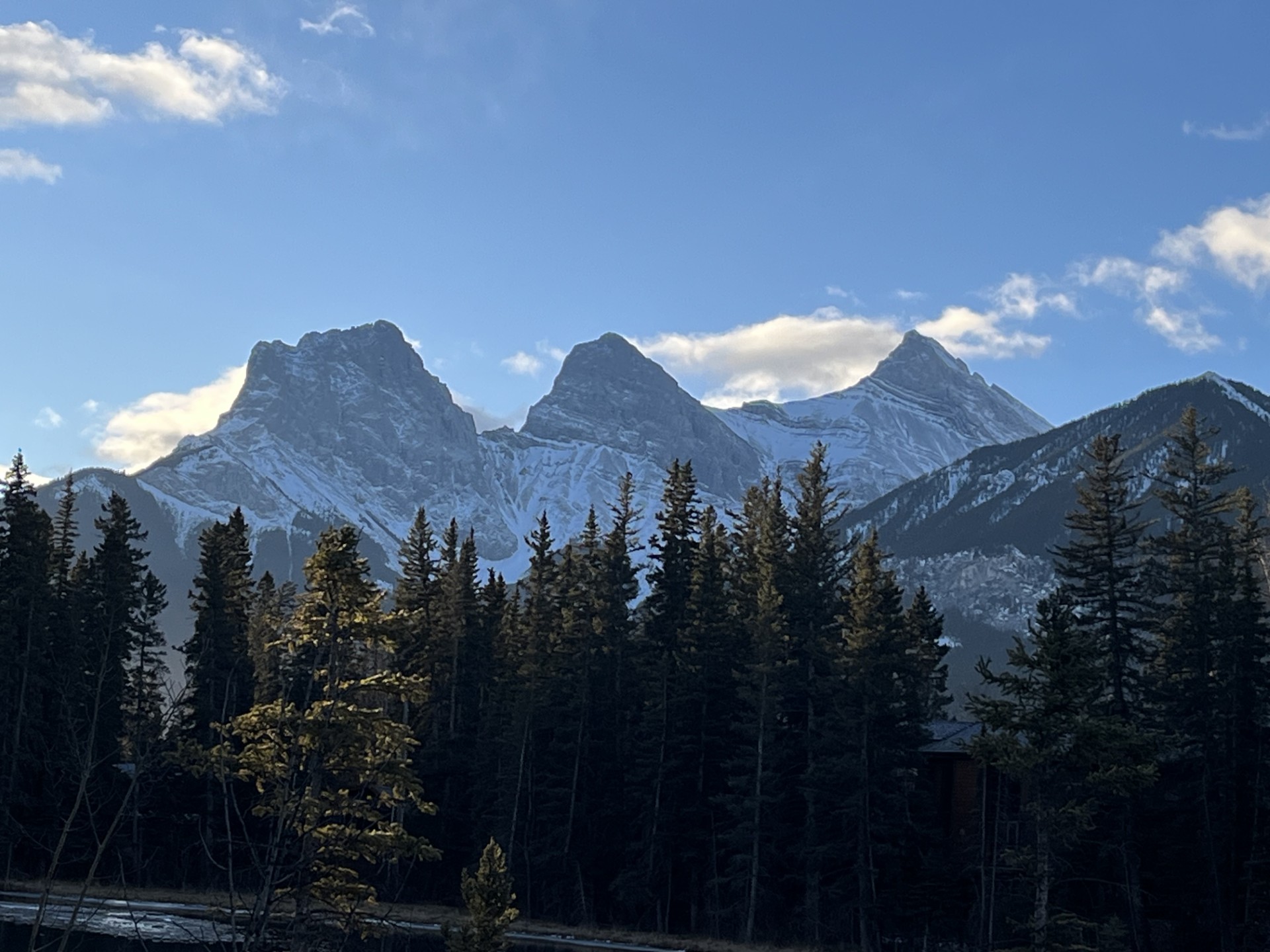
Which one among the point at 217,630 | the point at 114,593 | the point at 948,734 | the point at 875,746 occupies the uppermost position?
the point at 114,593

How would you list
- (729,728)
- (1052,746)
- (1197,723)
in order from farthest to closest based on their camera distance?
(729,728)
(1197,723)
(1052,746)

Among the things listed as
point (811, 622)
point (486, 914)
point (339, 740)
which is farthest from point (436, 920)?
point (339, 740)

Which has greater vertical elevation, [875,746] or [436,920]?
[875,746]

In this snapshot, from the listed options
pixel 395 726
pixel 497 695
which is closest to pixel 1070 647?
pixel 395 726

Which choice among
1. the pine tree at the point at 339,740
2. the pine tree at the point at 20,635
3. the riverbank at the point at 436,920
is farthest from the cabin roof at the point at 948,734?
the pine tree at the point at 20,635

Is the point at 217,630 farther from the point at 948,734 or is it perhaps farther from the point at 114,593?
the point at 948,734

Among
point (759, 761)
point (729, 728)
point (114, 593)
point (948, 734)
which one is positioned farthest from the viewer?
point (114, 593)

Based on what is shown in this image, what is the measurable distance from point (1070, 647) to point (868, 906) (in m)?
21.6

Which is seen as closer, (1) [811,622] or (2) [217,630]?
(1) [811,622]

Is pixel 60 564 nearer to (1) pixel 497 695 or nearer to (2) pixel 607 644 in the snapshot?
(1) pixel 497 695

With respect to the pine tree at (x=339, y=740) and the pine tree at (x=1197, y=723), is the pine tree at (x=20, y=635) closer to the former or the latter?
the pine tree at (x=339, y=740)

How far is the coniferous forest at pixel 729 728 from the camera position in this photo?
2758 centimetres

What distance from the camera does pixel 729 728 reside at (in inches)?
2162

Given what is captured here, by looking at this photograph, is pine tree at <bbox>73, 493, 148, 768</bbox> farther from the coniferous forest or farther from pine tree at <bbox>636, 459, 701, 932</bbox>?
pine tree at <bbox>636, 459, 701, 932</bbox>
